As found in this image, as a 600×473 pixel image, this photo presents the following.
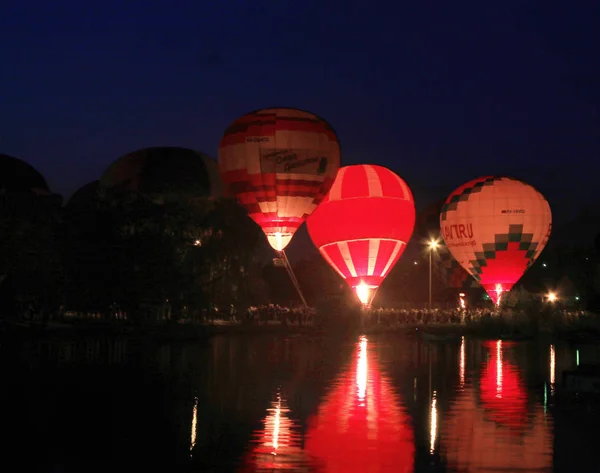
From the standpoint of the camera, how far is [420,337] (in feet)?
187

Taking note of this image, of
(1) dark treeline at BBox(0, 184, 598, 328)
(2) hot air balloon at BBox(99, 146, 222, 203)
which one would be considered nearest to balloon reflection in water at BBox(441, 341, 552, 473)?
(1) dark treeline at BBox(0, 184, 598, 328)

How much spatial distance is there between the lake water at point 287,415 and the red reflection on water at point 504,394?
1.6 inches

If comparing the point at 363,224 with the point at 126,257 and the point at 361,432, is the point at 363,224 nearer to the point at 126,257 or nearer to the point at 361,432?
the point at 126,257

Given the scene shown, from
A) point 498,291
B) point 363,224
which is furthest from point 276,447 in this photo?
point 498,291

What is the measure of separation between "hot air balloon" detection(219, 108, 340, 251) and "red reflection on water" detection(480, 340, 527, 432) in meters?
25.3

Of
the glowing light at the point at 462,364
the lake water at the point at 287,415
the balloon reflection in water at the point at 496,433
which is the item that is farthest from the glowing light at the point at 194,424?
the glowing light at the point at 462,364

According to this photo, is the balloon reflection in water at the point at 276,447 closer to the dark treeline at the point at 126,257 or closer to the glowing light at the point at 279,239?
the dark treeline at the point at 126,257

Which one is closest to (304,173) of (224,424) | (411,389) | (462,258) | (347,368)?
(462,258)

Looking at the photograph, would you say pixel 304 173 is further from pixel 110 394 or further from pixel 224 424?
pixel 224 424

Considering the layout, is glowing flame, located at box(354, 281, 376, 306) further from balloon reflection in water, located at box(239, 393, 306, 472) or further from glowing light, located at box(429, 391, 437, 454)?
balloon reflection in water, located at box(239, 393, 306, 472)

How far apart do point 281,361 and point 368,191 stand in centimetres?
3319

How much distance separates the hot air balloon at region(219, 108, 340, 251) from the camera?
59844 millimetres

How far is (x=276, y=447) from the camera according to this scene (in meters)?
16.9

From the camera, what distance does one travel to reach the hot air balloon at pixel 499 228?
236 feet
